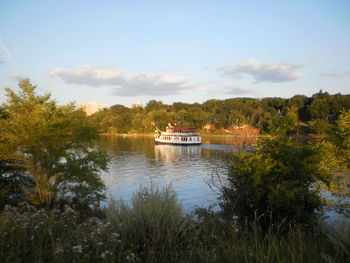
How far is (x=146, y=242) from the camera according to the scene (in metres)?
5.03

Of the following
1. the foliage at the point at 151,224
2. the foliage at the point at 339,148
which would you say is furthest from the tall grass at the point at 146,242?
the foliage at the point at 339,148

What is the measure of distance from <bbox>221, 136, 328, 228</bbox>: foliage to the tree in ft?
38.1

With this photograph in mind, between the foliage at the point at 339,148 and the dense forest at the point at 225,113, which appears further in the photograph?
the dense forest at the point at 225,113

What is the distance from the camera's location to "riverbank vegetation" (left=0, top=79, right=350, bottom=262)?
14.5ft

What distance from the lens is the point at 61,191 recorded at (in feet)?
65.1

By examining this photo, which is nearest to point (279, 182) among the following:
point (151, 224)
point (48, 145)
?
point (151, 224)

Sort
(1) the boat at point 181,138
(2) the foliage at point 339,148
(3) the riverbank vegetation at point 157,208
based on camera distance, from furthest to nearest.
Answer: (1) the boat at point 181,138
(2) the foliage at point 339,148
(3) the riverbank vegetation at point 157,208

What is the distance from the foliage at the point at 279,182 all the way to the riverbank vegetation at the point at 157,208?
4cm

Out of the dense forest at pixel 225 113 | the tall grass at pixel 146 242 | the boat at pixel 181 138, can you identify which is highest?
the dense forest at pixel 225 113

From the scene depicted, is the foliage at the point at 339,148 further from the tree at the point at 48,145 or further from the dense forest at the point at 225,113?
the dense forest at the point at 225,113

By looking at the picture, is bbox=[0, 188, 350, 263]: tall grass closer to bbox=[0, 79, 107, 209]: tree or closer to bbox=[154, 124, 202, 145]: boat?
bbox=[0, 79, 107, 209]: tree

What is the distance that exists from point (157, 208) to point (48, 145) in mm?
15177

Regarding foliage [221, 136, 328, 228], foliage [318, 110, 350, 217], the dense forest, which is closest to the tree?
foliage [221, 136, 328, 228]

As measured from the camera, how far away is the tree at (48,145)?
57.0ft
